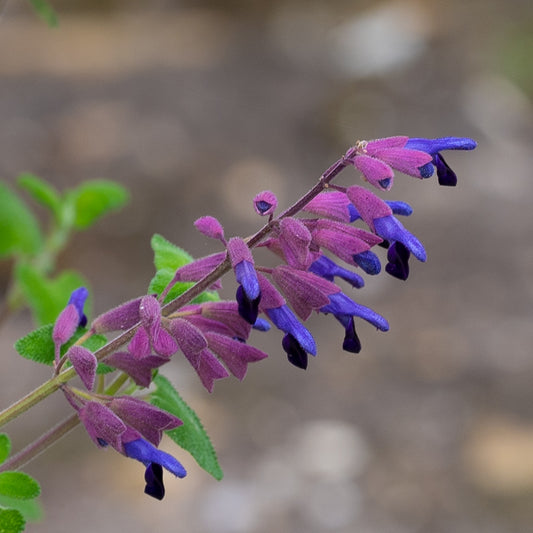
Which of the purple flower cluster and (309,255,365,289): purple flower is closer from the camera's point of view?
the purple flower cluster

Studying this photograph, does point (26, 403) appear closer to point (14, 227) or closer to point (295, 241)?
point (295, 241)

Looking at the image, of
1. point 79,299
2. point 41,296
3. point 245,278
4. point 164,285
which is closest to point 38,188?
point 41,296

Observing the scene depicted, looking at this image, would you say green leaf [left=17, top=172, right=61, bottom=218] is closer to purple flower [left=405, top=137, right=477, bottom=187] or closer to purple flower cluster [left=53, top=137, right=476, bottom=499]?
purple flower cluster [left=53, top=137, right=476, bottom=499]

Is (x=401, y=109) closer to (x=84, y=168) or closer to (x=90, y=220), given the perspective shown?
(x=84, y=168)

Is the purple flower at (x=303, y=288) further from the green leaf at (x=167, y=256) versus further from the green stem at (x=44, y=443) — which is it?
the green stem at (x=44, y=443)

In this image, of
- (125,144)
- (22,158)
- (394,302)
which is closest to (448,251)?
(394,302)

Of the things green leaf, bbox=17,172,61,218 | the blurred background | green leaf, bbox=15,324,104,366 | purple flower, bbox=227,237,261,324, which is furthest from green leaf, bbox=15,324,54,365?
the blurred background
